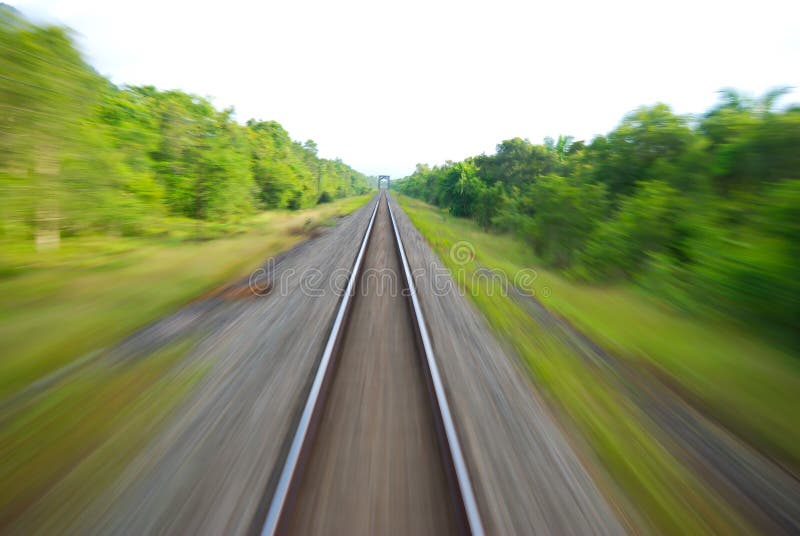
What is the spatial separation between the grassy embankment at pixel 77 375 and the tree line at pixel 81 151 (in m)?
1.45

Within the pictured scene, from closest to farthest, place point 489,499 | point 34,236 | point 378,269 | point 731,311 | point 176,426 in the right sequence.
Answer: point 489,499, point 176,426, point 731,311, point 34,236, point 378,269

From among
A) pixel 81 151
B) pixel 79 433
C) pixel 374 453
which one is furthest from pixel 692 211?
pixel 81 151

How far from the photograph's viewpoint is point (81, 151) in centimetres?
897

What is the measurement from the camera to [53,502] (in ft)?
7.36

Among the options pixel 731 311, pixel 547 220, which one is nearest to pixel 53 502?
pixel 731 311

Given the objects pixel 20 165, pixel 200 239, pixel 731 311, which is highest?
pixel 20 165

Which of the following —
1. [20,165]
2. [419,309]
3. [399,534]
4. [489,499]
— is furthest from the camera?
[20,165]

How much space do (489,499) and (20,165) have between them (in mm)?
11717

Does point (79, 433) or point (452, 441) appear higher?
point (452, 441)

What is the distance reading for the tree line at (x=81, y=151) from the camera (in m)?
7.26

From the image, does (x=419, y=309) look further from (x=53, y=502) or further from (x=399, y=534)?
(x=53, y=502)

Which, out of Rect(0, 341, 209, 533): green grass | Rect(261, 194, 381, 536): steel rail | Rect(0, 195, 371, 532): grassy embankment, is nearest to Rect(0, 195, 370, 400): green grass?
Rect(0, 195, 371, 532): grassy embankment

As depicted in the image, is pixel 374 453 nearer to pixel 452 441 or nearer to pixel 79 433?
pixel 452 441

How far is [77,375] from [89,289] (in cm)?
424
